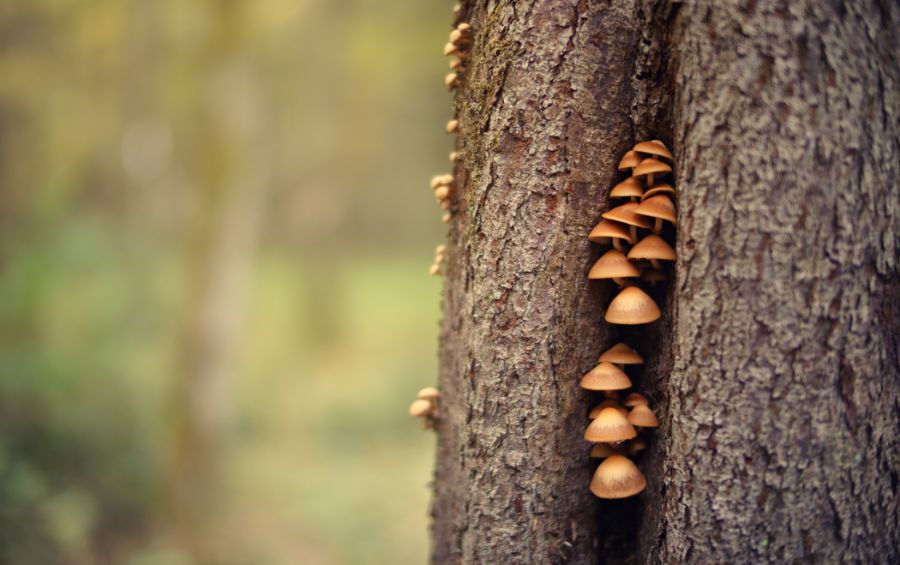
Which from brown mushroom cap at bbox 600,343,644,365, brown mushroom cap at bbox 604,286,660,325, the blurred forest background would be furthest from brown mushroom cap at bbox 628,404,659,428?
the blurred forest background

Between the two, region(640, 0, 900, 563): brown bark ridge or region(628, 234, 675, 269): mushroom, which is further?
region(628, 234, 675, 269): mushroom

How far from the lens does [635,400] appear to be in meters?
1.67

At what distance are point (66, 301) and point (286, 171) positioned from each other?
29.4ft

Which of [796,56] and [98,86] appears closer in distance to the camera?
[796,56]

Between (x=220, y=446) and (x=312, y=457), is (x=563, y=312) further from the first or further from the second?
(x=312, y=457)

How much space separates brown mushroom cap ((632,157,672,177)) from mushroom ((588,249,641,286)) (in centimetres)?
23

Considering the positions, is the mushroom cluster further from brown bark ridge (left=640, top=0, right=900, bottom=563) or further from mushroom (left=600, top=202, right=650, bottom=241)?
brown bark ridge (left=640, top=0, right=900, bottom=563)

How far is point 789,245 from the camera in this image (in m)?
1.39

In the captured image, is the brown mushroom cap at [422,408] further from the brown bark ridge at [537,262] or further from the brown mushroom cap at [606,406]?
the brown mushroom cap at [606,406]

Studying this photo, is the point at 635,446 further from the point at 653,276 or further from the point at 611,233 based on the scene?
the point at 611,233

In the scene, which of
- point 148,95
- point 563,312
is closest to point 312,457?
point 148,95

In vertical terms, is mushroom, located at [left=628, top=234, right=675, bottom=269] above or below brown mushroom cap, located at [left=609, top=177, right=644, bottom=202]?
below

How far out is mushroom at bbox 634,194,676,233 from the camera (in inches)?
61.0

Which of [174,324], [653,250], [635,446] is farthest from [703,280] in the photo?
[174,324]
